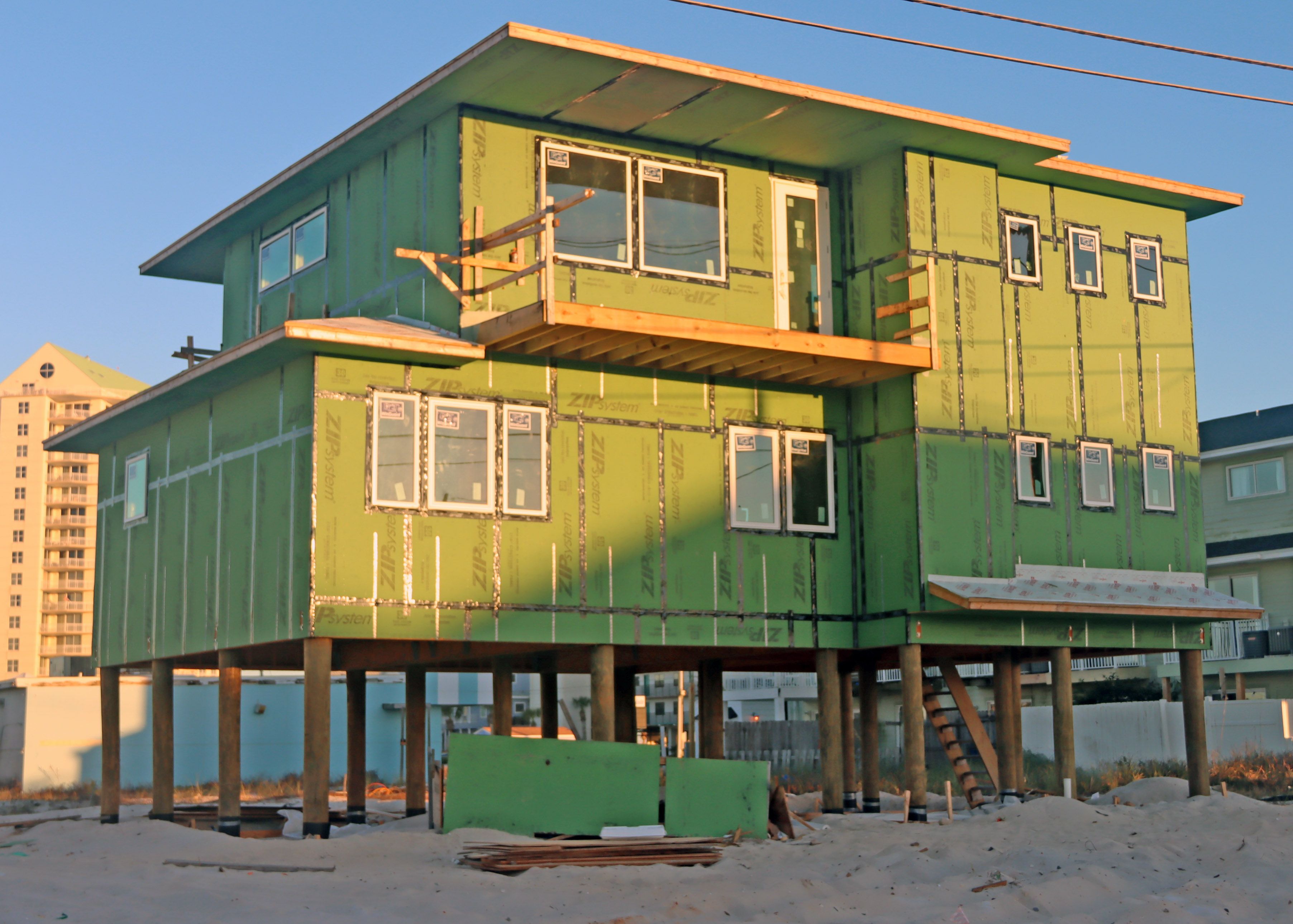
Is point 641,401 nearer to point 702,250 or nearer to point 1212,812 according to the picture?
point 702,250

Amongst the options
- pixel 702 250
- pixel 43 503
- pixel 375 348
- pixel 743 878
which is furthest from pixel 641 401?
pixel 43 503

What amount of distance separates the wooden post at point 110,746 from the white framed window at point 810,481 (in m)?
13.1

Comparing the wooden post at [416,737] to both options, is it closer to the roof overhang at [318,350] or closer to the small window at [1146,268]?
the roof overhang at [318,350]

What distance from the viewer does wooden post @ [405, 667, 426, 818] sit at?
1266 inches

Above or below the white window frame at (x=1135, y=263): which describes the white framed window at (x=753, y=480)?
below

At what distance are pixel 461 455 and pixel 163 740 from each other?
9.05 metres

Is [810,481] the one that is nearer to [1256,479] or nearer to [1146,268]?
[1146,268]

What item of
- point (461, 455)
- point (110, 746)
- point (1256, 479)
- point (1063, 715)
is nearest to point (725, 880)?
point (461, 455)

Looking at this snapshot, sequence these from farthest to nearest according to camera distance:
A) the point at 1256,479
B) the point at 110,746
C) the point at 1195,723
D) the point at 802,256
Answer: the point at 1256,479 < the point at 110,746 < the point at 1195,723 < the point at 802,256

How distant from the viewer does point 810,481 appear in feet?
88.0

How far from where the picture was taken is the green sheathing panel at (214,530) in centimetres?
2303

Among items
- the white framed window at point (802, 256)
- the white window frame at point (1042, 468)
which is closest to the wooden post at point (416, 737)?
the white framed window at point (802, 256)

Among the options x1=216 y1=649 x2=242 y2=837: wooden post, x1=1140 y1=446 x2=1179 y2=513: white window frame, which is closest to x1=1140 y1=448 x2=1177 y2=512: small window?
x1=1140 y1=446 x2=1179 y2=513: white window frame

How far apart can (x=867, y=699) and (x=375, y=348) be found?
569 inches
